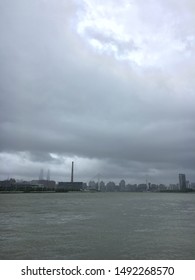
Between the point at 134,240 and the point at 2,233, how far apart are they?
16463 mm

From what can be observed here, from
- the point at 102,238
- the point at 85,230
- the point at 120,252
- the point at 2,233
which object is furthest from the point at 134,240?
the point at 2,233

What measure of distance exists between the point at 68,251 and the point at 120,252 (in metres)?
4.45

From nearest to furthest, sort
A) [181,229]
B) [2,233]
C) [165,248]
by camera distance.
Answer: [165,248] < [2,233] < [181,229]

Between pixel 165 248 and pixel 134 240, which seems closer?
pixel 165 248

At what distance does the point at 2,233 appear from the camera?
138 ft

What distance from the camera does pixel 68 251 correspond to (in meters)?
29.9
